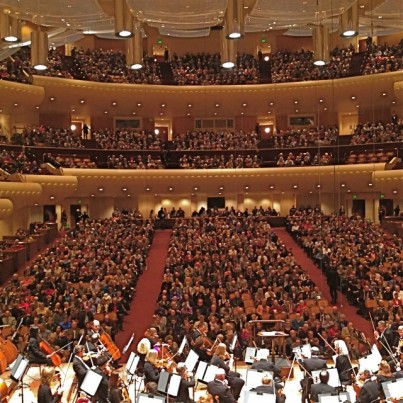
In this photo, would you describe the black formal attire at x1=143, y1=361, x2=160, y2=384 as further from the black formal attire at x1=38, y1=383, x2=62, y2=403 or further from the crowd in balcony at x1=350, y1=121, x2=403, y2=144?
the crowd in balcony at x1=350, y1=121, x2=403, y2=144

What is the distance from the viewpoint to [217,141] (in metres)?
35.7

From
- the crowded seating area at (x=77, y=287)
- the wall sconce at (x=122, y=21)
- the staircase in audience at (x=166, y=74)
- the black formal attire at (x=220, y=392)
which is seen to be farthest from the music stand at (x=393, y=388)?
the staircase in audience at (x=166, y=74)

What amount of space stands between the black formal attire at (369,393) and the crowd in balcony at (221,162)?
82.2 feet

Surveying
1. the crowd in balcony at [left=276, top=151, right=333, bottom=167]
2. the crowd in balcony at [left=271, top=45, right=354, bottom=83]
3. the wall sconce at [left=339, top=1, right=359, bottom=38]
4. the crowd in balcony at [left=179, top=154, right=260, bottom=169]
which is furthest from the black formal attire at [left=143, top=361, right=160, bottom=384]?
the crowd in balcony at [left=271, top=45, right=354, bottom=83]

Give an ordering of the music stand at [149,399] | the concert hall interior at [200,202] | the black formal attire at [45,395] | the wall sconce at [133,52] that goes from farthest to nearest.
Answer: the wall sconce at [133,52] < the concert hall interior at [200,202] < the black formal attire at [45,395] < the music stand at [149,399]

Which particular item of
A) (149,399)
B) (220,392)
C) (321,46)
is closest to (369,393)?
(220,392)

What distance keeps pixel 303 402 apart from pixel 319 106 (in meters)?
27.6

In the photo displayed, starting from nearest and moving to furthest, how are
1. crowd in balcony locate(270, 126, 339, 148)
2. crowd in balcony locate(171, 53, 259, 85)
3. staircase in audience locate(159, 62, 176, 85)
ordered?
crowd in balcony locate(270, 126, 339, 148) < crowd in balcony locate(171, 53, 259, 85) < staircase in audience locate(159, 62, 176, 85)

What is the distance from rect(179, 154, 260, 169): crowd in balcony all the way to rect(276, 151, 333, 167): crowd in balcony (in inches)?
48.3

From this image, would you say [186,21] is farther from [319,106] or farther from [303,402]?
[319,106]

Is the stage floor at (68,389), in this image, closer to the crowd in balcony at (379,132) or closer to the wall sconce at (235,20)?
the wall sconce at (235,20)

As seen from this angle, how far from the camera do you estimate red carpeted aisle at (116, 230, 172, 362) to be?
18688 millimetres

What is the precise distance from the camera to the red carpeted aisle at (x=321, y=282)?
62.0ft

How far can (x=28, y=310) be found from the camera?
18.6 m
